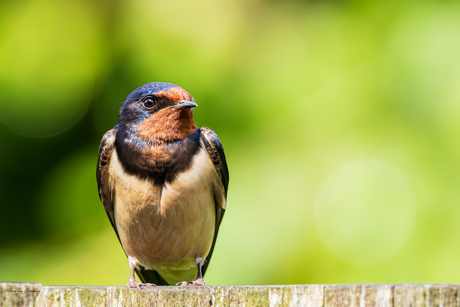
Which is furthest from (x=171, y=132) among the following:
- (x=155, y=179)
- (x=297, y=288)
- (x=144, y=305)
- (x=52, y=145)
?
(x=52, y=145)

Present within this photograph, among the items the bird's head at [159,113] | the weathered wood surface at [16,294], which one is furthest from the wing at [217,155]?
the weathered wood surface at [16,294]

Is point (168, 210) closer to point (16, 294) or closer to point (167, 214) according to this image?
point (167, 214)

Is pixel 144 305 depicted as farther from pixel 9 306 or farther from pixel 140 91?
pixel 140 91

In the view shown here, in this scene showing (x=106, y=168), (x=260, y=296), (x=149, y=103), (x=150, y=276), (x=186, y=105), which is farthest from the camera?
(x=150, y=276)

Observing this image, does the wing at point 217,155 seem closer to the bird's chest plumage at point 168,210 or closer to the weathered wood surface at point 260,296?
the bird's chest plumage at point 168,210

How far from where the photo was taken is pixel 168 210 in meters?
3.19

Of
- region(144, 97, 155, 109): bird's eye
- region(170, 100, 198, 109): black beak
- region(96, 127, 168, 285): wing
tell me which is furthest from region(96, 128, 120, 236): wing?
region(170, 100, 198, 109): black beak

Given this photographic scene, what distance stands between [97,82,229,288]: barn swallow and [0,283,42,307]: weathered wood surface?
1147mm

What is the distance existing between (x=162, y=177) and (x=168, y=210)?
20cm

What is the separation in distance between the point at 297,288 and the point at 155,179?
5.18 feet

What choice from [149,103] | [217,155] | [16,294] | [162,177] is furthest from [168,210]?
[16,294]

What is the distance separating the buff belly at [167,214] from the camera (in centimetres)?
316

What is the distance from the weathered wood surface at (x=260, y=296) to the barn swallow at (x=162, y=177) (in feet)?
3.55

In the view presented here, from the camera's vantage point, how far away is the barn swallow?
3152 millimetres
